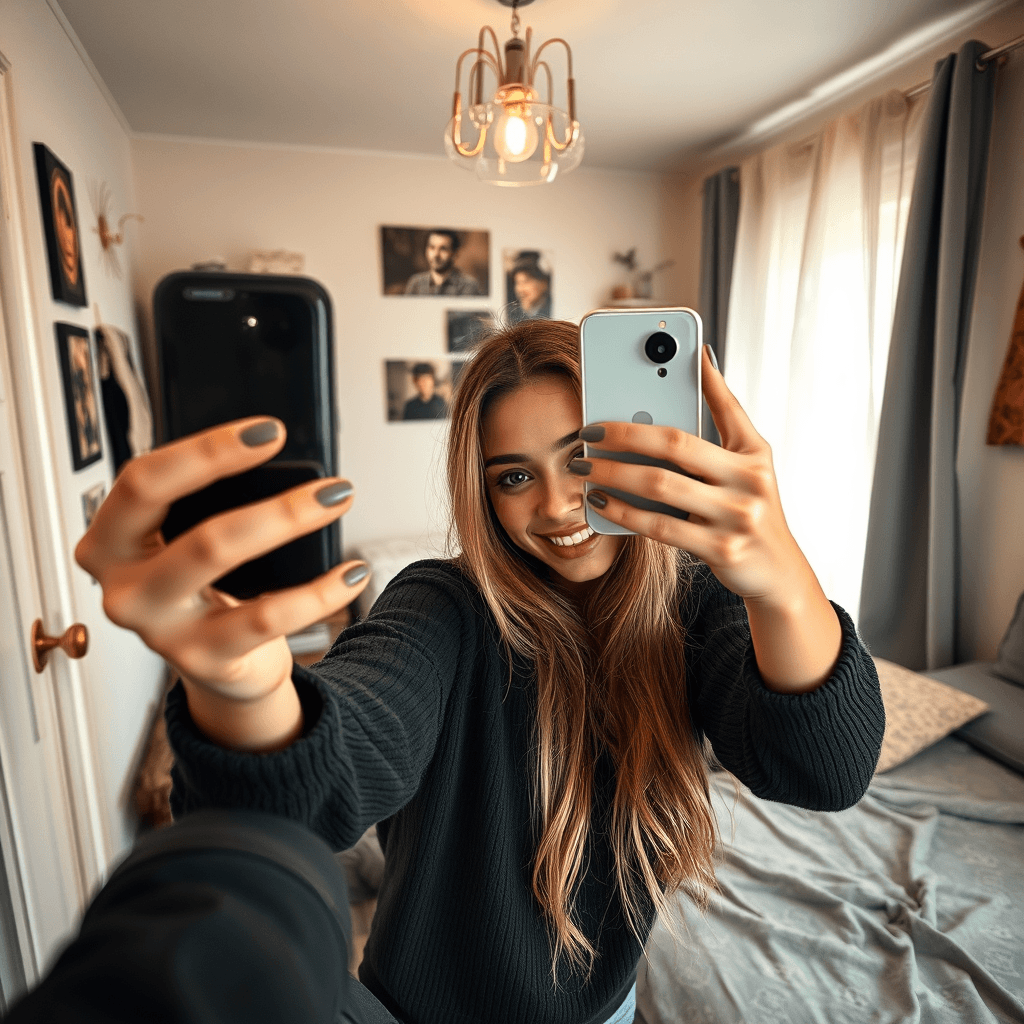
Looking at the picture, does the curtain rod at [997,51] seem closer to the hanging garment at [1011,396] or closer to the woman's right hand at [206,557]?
the hanging garment at [1011,396]

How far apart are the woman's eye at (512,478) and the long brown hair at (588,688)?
3 centimetres

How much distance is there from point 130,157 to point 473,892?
11.0 ft

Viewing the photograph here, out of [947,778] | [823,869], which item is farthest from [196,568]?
[947,778]

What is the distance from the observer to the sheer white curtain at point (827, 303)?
2404 millimetres

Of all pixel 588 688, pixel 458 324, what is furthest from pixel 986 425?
pixel 458 324

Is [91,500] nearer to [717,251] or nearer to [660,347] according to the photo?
[660,347]

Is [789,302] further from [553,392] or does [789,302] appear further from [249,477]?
[249,477]

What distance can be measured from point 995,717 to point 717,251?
2406 mm

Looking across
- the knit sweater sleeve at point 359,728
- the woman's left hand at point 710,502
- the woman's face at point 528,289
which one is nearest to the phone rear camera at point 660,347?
the woman's left hand at point 710,502

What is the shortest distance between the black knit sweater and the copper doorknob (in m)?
0.60

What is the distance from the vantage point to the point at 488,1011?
2.41 ft

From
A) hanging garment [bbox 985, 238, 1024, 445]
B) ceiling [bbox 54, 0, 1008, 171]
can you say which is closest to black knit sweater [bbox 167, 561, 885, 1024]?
hanging garment [bbox 985, 238, 1024, 445]

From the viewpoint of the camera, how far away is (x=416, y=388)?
3.41 meters

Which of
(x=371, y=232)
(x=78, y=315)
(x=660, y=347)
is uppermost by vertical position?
(x=371, y=232)
